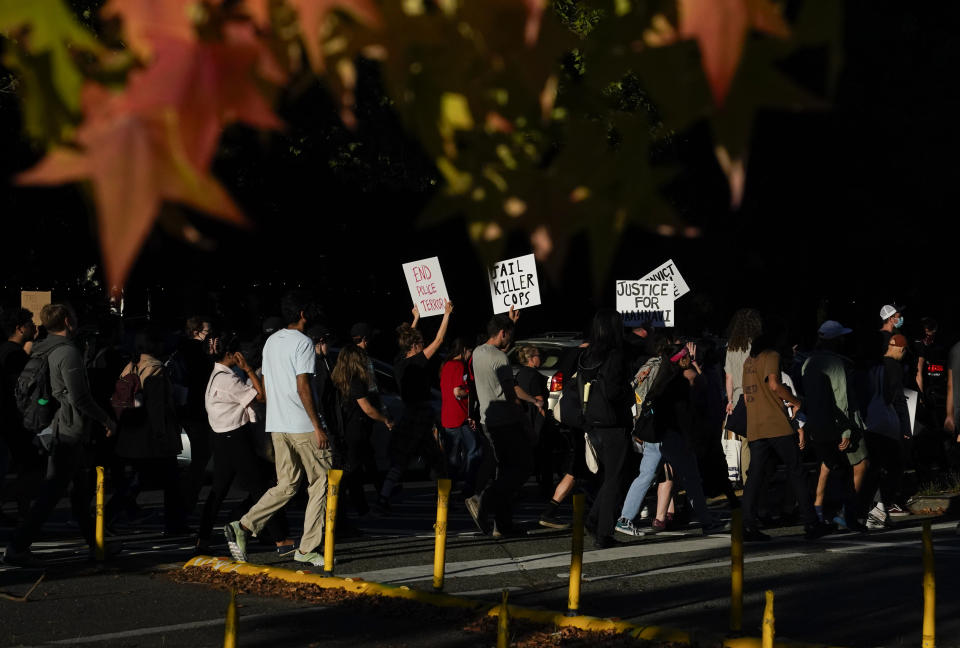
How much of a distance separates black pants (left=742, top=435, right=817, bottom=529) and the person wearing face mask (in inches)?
201

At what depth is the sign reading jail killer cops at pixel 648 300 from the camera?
1709 centimetres

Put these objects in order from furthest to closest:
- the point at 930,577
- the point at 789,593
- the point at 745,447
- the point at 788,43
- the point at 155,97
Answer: the point at 745,447
the point at 789,593
the point at 930,577
the point at 788,43
the point at 155,97

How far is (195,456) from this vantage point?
39.9 feet

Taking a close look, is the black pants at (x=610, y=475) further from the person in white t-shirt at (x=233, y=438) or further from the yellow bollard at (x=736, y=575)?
the yellow bollard at (x=736, y=575)

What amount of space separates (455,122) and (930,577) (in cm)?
552

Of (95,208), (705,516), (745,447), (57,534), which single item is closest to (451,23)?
(95,208)

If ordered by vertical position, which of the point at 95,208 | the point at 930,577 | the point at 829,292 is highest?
the point at 829,292

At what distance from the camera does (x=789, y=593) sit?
8891 mm

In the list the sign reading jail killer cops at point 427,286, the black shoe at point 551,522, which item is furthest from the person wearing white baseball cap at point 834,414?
the sign reading jail killer cops at point 427,286

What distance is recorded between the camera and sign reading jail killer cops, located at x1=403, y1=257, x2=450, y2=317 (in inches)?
656

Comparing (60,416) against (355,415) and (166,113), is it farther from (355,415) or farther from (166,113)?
(166,113)

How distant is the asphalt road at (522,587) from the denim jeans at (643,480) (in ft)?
1.05

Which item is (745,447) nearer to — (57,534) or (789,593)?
(789,593)

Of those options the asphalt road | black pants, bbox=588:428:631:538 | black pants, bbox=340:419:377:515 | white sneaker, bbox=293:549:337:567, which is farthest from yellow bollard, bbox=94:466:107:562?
black pants, bbox=588:428:631:538
